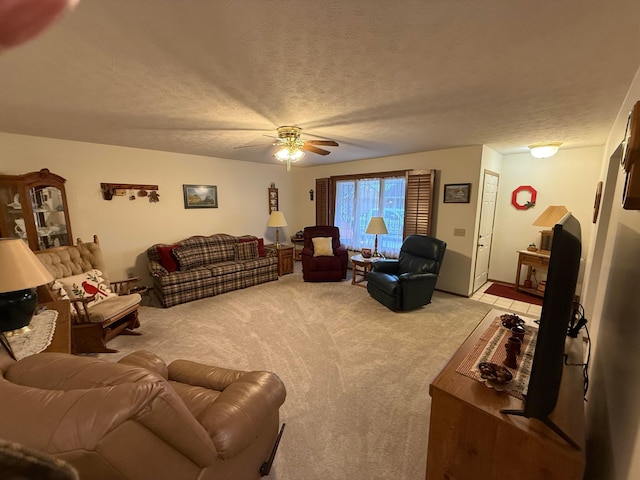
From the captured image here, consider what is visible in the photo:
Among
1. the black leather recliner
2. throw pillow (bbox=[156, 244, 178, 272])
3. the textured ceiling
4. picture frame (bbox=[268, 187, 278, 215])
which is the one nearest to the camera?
the textured ceiling

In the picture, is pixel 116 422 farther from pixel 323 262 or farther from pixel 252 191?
pixel 252 191

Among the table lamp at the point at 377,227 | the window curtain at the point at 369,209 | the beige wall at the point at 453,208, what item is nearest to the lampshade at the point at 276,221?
the window curtain at the point at 369,209

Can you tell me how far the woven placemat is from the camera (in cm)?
116

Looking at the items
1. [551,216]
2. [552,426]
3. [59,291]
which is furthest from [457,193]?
[59,291]

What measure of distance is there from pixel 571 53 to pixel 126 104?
3081 millimetres

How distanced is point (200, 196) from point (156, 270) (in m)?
1.58

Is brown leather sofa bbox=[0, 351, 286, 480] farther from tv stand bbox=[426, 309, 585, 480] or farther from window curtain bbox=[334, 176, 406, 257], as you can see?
window curtain bbox=[334, 176, 406, 257]

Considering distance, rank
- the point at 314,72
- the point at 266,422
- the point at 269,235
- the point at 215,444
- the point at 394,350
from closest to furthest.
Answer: the point at 215,444, the point at 266,422, the point at 314,72, the point at 394,350, the point at 269,235

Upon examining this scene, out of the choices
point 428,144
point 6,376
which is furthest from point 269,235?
point 6,376

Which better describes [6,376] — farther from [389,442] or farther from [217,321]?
[217,321]

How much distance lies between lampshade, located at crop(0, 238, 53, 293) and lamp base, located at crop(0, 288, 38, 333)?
14 centimetres

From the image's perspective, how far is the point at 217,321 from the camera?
3.23 m

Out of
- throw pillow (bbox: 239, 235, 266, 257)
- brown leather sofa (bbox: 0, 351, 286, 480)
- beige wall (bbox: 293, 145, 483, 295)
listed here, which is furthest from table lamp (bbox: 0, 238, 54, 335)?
beige wall (bbox: 293, 145, 483, 295)

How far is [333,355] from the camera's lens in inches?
99.9
